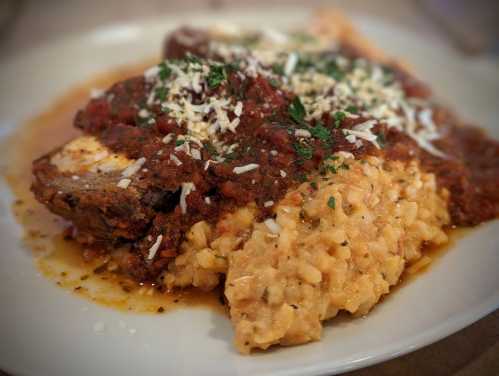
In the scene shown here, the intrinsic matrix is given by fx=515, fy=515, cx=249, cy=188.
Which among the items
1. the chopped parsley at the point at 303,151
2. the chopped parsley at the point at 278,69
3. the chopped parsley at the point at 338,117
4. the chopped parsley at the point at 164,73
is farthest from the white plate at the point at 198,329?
the chopped parsley at the point at 278,69

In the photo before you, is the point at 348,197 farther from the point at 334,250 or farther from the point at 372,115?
the point at 372,115

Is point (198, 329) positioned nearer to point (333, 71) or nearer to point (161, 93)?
point (161, 93)

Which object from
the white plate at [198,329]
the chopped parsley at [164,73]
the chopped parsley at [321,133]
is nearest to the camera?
the white plate at [198,329]

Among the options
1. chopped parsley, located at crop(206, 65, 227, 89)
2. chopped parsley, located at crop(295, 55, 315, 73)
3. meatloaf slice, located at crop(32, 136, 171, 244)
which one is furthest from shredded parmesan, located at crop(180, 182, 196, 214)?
chopped parsley, located at crop(295, 55, 315, 73)

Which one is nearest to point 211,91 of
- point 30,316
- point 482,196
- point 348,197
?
point 348,197

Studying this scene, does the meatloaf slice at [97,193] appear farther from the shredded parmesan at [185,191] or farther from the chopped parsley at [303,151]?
the chopped parsley at [303,151]

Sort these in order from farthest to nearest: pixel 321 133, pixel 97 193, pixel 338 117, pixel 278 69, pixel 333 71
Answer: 1. pixel 333 71
2. pixel 278 69
3. pixel 338 117
4. pixel 321 133
5. pixel 97 193

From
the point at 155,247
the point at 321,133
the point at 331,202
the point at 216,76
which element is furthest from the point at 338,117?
the point at 155,247

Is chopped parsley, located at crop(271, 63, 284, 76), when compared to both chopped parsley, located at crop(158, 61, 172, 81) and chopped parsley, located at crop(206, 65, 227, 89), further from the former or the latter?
chopped parsley, located at crop(158, 61, 172, 81)
